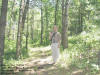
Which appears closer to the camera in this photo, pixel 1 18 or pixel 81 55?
pixel 1 18

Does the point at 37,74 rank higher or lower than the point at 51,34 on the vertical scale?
lower

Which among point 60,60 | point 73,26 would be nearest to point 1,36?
point 60,60

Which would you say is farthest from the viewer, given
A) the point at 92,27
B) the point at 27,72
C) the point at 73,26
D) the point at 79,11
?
the point at 73,26

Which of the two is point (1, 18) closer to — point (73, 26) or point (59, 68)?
point (59, 68)

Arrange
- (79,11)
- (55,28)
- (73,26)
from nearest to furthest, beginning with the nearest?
(55,28) < (79,11) < (73,26)

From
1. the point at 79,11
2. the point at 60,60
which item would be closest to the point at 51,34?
the point at 60,60

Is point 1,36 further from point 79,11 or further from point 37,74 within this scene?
point 79,11

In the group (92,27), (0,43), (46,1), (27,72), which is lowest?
(27,72)

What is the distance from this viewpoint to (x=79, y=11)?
27344 millimetres

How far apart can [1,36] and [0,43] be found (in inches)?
11.6

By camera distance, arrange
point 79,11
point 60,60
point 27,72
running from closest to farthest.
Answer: point 27,72 < point 60,60 < point 79,11

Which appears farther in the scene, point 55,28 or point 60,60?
point 60,60

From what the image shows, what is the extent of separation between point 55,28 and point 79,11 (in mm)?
19309

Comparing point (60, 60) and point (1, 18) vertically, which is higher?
point (1, 18)
